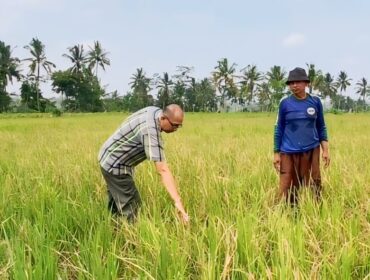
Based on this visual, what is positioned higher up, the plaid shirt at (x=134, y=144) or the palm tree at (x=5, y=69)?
the palm tree at (x=5, y=69)

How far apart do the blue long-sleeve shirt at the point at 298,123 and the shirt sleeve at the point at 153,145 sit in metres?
1.63

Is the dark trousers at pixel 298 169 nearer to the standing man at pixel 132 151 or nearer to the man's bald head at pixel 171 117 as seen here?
the standing man at pixel 132 151

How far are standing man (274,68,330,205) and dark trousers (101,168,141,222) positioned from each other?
140cm

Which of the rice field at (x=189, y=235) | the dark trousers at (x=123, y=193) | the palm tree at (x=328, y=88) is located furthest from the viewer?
the palm tree at (x=328, y=88)

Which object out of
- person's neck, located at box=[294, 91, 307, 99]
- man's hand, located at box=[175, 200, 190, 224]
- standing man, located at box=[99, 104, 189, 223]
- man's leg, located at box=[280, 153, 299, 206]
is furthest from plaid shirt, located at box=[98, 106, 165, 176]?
person's neck, located at box=[294, 91, 307, 99]

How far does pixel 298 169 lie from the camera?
4.11 metres

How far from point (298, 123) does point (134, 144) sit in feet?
5.40

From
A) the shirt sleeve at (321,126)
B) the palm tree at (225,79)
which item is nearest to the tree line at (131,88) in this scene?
the palm tree at (225,79)

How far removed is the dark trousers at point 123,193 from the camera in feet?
10.9

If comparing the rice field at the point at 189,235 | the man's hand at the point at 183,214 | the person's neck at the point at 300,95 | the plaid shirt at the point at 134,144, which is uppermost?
the person's neck at the point at 300,95

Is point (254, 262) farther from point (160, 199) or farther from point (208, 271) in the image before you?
point (160, 199)

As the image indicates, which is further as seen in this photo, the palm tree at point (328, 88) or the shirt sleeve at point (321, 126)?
the palm tree at point (328, 88)

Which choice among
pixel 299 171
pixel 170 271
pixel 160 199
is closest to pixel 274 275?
pixel 170 271

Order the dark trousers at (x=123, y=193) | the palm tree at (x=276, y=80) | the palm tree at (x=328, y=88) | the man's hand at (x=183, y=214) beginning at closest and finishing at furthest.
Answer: the man's hand at (x=183, y=214) → the dark trousers at (x=123, y=193) → the palm tree at (x=276, y=80) → the palm tree at (x=328, y=88)
